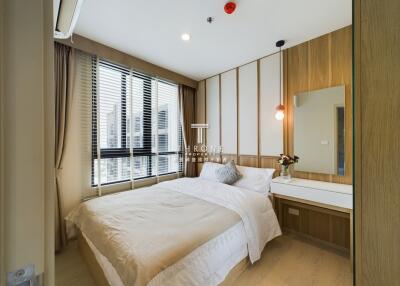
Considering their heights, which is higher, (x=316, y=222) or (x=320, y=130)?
(x=320, y=130)

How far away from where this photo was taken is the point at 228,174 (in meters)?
2.98

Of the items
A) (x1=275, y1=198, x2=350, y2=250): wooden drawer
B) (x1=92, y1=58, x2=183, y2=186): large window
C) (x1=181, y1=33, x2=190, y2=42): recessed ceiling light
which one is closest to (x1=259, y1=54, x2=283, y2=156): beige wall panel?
(x1=275, y1=198, x2=350, y2=250): wooden drawer

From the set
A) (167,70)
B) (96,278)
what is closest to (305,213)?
(96,278)

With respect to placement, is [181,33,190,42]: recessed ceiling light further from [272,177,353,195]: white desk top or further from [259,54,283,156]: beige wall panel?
[272,177,353,195]: white desk top

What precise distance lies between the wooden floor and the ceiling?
9.11ft

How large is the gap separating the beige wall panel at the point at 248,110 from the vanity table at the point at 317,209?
0.87m

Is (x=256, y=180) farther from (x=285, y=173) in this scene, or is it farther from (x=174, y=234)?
(x=174, y=234)

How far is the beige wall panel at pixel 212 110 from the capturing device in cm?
380

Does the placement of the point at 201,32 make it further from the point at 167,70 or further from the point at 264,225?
the point at 264,225

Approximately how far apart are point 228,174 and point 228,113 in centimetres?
126

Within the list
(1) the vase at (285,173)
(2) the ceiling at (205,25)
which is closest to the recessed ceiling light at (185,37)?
(2) the ceiling at (205,25)
